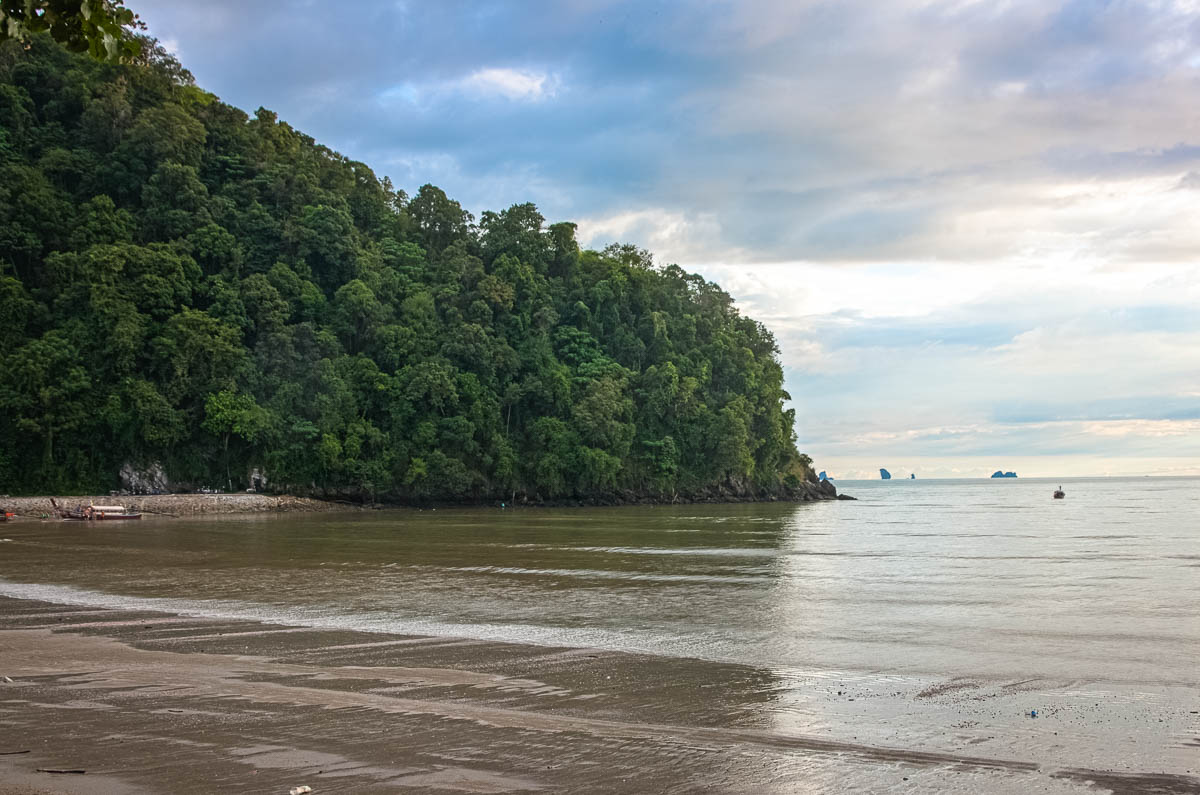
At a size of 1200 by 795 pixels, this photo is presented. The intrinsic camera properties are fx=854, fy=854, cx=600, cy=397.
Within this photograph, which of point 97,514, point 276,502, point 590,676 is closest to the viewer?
point 590,676

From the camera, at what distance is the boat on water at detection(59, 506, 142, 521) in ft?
138

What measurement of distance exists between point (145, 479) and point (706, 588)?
47.2 m

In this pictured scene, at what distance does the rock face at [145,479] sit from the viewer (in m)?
53.8

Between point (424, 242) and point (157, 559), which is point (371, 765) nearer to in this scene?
point (157, 559)

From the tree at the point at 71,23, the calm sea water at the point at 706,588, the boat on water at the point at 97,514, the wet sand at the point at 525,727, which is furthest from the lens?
the boat on water at the point at 97,514

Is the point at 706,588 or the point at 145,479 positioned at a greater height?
the point at 145,479

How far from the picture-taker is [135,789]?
5324 mm

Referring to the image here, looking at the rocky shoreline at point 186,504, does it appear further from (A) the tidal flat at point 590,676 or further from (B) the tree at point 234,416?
(A) the tidal flat at point 590,676

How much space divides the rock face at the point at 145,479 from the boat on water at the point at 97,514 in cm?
991

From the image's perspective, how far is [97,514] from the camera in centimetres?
4238

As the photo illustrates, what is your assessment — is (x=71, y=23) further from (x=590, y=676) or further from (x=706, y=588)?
(x=706, y=588)

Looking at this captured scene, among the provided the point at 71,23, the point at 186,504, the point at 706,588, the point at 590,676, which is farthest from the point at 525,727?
the point at 186,504

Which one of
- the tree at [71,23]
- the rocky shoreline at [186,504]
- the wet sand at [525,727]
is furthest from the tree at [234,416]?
the tree at [71,23]

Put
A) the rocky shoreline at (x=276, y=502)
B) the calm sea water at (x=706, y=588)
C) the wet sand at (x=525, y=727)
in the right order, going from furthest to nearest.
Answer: the rocky shoreline at (x=276, y=502), the calm sea water at (x=706, y=588), the wet sand at (x=525, y=727)
